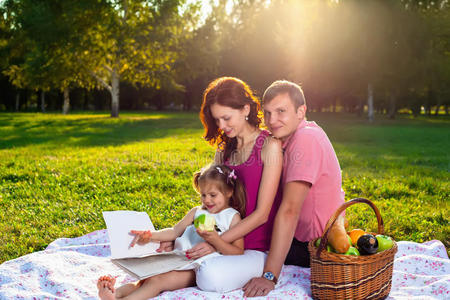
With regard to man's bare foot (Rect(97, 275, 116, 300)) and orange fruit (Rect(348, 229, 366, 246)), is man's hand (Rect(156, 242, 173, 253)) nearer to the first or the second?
man's bare foot (Rect(97, 275, 116, 300))

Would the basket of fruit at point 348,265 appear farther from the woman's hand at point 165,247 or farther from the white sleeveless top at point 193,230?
the woman's hand at point 165,247

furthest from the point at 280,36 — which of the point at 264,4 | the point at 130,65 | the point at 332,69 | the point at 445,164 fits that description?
the point at 445,164

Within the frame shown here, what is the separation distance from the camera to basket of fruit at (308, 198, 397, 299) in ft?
10.0

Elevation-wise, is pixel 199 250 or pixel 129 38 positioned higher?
pixel 129 38

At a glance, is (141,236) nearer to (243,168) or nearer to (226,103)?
(243,168)

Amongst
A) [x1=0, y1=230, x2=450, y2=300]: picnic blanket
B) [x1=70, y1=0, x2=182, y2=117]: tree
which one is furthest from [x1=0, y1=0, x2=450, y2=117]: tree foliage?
[x1=0, y1=230, x2=450, y2=300]: picnic blanket

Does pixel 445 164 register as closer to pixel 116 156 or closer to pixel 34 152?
pixel 116 156

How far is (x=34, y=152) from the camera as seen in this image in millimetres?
11453

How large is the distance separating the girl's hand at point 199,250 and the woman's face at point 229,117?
999 millimetres

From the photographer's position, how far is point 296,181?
3.46 m

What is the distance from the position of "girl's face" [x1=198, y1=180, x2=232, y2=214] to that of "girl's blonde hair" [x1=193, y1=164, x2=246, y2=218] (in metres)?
0.03

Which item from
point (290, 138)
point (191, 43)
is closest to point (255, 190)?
point (290, 138)

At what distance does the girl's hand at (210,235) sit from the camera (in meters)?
3.23

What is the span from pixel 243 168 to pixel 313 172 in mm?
649
